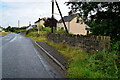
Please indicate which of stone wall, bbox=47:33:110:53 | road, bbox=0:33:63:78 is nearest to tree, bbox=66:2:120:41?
stone wall, bbox=47:33:110:53

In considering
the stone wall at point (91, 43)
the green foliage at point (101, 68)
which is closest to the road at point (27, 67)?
the green foliage at point (101, 68)

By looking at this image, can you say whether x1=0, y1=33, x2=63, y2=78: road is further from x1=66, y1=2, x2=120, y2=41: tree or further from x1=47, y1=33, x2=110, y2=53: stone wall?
x1=66, y1=2, x2=120, y2=41: tree

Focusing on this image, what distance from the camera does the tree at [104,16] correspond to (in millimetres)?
7969

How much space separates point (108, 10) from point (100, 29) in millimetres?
1255

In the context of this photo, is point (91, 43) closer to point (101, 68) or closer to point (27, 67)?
point (101, 68)

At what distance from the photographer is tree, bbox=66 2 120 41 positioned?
7.97m

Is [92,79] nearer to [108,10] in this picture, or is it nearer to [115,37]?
[115,37]

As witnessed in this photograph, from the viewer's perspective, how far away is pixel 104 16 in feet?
29.1

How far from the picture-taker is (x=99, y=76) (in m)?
4.66

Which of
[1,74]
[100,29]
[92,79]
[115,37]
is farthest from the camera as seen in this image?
[100,29]

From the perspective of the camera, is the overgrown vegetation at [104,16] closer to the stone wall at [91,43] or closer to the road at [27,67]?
the stone wall at [91,43]

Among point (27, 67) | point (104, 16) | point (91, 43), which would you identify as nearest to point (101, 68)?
point (91, 43)

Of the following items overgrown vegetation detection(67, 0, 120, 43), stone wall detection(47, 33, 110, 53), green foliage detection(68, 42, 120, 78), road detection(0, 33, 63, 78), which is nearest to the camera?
green foliage detection(68, 42, 120, 78)

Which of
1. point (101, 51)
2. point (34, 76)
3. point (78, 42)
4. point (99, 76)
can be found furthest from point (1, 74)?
point (78, 42)
